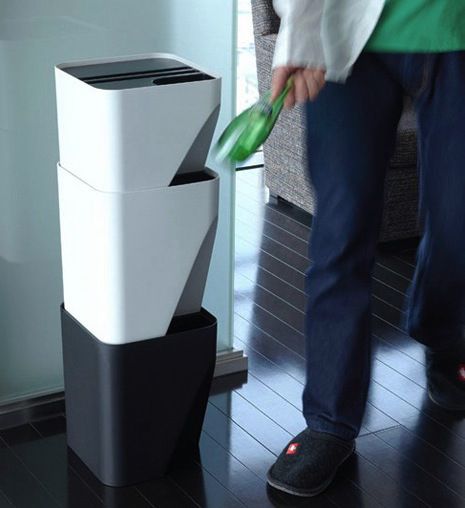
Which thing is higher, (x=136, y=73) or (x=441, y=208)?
(x=136, y=73)

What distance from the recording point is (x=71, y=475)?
221cm

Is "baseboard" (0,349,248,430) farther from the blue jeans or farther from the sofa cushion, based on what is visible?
the sofa cushion

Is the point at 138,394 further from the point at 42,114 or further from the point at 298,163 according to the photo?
the point at 298,163

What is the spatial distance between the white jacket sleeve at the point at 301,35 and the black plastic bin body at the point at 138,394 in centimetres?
57

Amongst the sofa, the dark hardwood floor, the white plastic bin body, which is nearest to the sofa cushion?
the sofa

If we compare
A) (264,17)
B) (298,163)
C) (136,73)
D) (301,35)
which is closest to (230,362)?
(136,73)

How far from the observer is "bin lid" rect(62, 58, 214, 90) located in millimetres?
1960

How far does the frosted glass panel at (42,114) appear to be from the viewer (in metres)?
2.18

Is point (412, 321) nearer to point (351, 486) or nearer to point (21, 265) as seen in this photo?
point (351, 486)

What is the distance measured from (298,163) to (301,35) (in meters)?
1.69

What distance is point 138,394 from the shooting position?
2100 mm

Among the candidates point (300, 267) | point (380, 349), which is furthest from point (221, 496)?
point (300, 267)

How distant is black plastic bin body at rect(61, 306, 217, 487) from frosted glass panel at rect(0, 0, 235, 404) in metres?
0.20

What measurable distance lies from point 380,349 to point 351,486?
632mm
